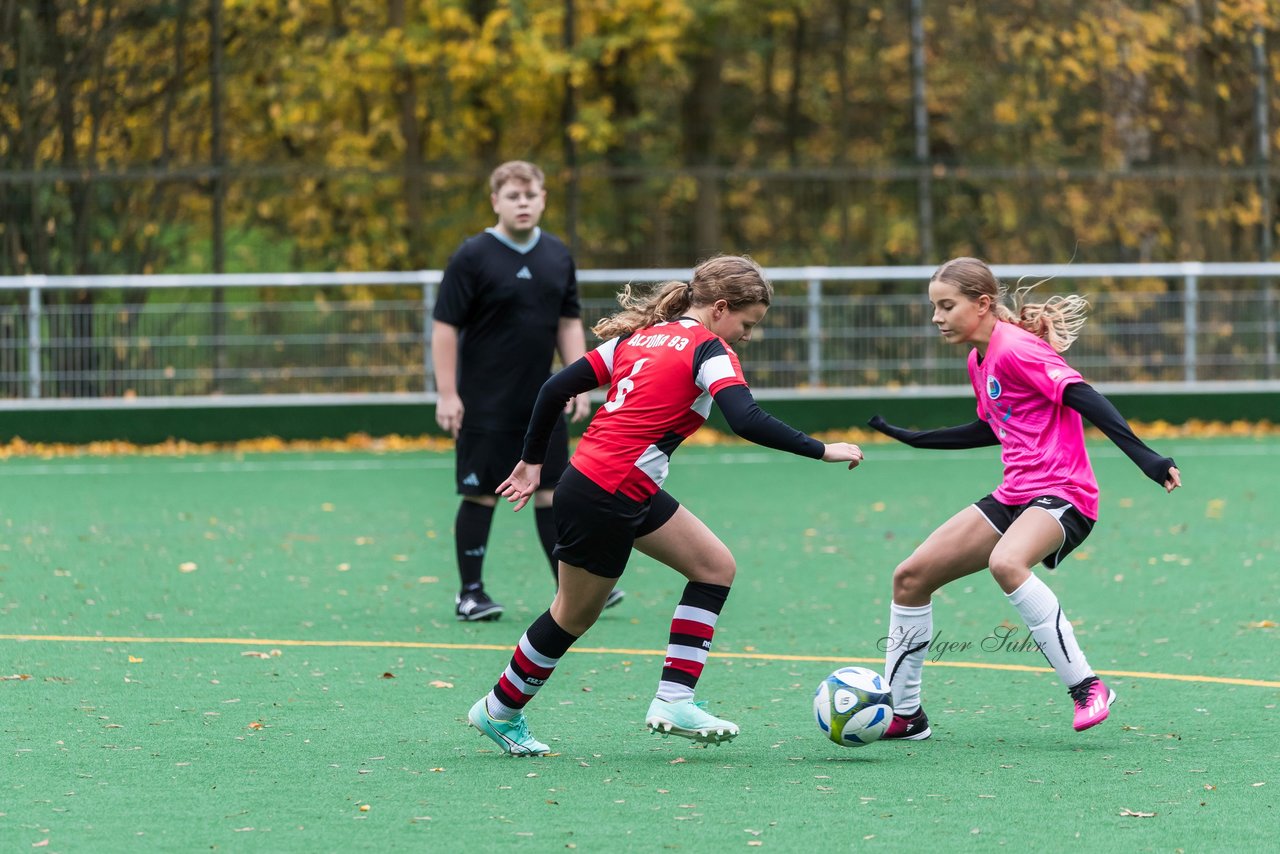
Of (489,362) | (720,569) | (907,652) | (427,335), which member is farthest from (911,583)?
(427,335)

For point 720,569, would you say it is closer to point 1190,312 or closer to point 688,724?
point 688,724

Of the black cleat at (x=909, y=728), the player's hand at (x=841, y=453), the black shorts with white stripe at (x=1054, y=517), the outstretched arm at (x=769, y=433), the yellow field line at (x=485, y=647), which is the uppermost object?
the outstretched arm at (x=769, y=433)

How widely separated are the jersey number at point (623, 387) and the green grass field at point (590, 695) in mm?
1014

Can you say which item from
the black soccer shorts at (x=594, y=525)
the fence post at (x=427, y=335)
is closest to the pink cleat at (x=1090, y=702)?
the black soccer shorts at (x=594, y=525)

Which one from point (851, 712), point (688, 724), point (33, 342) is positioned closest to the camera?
point (688, 724)

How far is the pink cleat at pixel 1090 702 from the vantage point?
5.61 metres

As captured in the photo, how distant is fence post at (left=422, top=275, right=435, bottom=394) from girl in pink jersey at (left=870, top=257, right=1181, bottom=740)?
37.2 ft

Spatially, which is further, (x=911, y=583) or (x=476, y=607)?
(x=476, y=607)

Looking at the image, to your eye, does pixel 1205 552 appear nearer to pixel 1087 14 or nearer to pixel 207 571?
pixel 207 571

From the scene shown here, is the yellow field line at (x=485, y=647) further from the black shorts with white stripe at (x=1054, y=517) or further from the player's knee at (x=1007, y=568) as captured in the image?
the player's knee at (x=1007, y=568)

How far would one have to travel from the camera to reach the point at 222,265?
19.5 metres

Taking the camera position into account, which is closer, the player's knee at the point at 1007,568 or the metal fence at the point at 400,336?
the player's knee at the point at 1007,568

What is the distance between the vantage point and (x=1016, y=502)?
589 centimetres

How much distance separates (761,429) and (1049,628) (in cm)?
118
